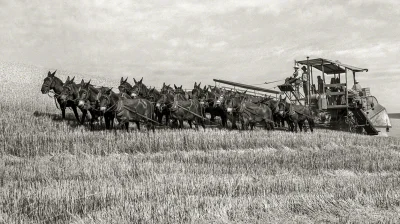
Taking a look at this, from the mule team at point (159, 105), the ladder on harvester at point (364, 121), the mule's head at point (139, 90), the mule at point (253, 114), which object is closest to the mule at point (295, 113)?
the mule team at point (159, 105)

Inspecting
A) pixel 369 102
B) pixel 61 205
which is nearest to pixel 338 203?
pixel 61 205

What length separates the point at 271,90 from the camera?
2842 cm

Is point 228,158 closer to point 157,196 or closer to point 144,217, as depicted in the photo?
point 157,196

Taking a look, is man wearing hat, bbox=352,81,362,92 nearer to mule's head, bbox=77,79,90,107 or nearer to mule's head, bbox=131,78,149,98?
mule's head, bbox=131,78,149,98

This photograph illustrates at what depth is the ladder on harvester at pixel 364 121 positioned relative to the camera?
25.1 m

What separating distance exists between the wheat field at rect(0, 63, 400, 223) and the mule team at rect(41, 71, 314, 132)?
1.23 m

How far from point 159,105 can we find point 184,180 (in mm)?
10712

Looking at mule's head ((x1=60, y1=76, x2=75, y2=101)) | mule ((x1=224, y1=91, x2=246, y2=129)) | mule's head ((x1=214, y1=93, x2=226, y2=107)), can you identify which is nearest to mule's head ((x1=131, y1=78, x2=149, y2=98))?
mule's head ((x1=60, y1=76, x2=75, y2=101))

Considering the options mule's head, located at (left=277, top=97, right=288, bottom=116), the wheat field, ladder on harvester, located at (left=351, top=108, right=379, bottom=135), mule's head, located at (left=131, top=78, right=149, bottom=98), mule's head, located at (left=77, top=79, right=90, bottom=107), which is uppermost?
mule's head, located at (left=131, top=78, right=149, bottom=98)

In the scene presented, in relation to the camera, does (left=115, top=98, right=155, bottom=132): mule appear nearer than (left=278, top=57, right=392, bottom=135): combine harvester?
Yes

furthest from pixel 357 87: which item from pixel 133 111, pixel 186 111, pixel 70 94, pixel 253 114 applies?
pixel 70 94

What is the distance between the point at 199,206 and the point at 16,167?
598 cm

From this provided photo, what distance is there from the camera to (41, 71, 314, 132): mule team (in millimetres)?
17125

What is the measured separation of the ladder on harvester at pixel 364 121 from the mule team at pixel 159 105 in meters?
3.76
